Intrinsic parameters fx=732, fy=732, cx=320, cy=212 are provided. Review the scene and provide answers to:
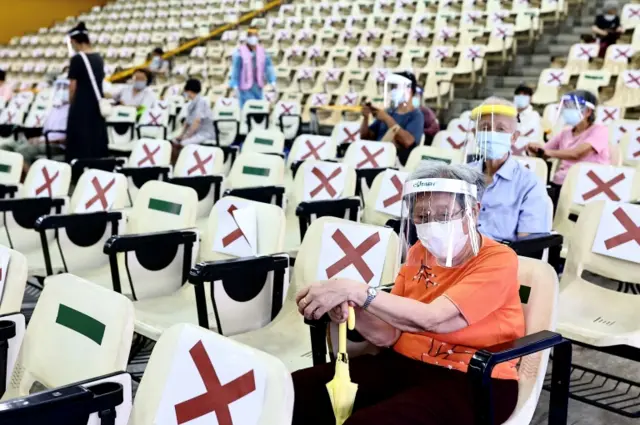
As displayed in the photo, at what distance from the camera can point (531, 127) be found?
5.51m

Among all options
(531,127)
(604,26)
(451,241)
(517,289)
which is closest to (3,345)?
(451,241)

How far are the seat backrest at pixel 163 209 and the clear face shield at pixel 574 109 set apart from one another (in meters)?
2.13

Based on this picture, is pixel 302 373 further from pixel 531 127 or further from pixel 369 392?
pixel 531 127

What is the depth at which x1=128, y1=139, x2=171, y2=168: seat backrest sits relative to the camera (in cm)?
510

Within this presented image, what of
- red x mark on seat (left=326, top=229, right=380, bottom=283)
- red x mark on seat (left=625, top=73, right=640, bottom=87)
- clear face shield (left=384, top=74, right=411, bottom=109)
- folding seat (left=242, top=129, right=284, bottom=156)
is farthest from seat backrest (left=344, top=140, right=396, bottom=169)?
red x mark on seat (left=625, top=73, right=640, bottom=87)

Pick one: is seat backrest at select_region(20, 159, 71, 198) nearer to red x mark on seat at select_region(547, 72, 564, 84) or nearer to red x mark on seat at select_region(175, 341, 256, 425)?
red x mark on seat at select_region(175, 341, 256, 425)

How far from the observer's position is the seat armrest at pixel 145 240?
2668 millimetres

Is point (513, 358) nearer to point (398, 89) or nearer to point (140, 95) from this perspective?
point (398, 89)

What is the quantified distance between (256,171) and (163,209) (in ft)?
3.12

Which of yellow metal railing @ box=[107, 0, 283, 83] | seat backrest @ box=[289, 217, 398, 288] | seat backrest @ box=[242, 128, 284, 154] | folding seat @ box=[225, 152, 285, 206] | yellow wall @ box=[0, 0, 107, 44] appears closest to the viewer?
seat backrest @ box=[289, 217, 398, 288]

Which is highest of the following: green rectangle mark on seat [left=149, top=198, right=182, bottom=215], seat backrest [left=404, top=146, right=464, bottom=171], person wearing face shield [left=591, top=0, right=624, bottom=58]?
person wearing face shield [left=591, top=0, right=624, bottom=58]

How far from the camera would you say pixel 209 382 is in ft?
4.52

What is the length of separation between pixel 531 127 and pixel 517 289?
3925mm

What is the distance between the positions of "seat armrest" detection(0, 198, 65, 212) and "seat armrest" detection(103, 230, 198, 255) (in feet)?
3.67
